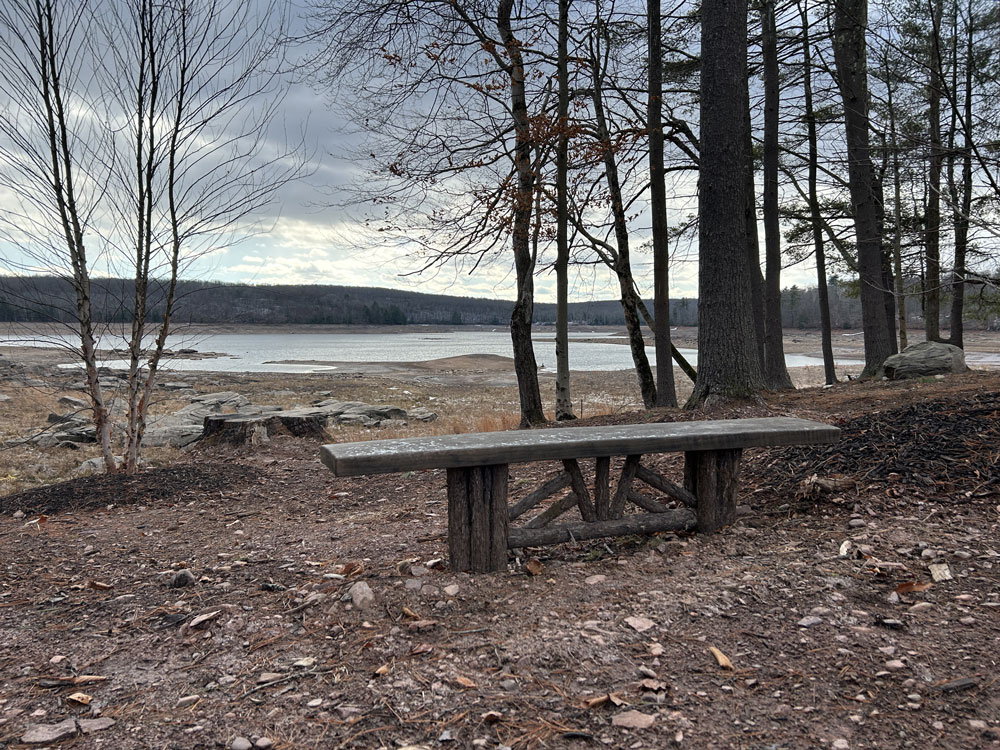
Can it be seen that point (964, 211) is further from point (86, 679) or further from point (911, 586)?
point (86, 679)

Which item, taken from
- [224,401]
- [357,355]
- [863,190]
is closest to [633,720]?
[863,190]

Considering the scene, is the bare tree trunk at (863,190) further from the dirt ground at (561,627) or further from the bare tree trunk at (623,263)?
the dirt ground at (561,627)

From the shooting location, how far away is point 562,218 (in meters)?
9.80

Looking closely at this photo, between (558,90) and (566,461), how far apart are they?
301 inches

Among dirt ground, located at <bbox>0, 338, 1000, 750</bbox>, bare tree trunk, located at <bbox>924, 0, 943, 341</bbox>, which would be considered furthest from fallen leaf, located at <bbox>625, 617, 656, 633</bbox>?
bare tree trunk, located at <bbox>924, 0, 943, 341</bbox>

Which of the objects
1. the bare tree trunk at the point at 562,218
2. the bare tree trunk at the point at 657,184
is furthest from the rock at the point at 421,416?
the bare tree trunk at the point at 657,184

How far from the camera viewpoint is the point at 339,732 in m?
2.03

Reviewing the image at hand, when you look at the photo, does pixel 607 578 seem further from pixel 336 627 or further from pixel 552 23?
pixel 552 23

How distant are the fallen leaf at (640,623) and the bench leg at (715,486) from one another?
1127 mm

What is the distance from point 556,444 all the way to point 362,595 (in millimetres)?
1073

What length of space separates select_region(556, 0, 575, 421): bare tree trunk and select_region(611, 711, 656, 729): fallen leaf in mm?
7642

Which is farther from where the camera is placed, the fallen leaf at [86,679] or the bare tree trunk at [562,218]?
the bare tree trunk at [562,218]

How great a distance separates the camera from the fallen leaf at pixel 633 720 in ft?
6.63

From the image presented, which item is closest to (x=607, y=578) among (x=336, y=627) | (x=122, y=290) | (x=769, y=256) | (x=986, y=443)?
(x=336, y=627)
